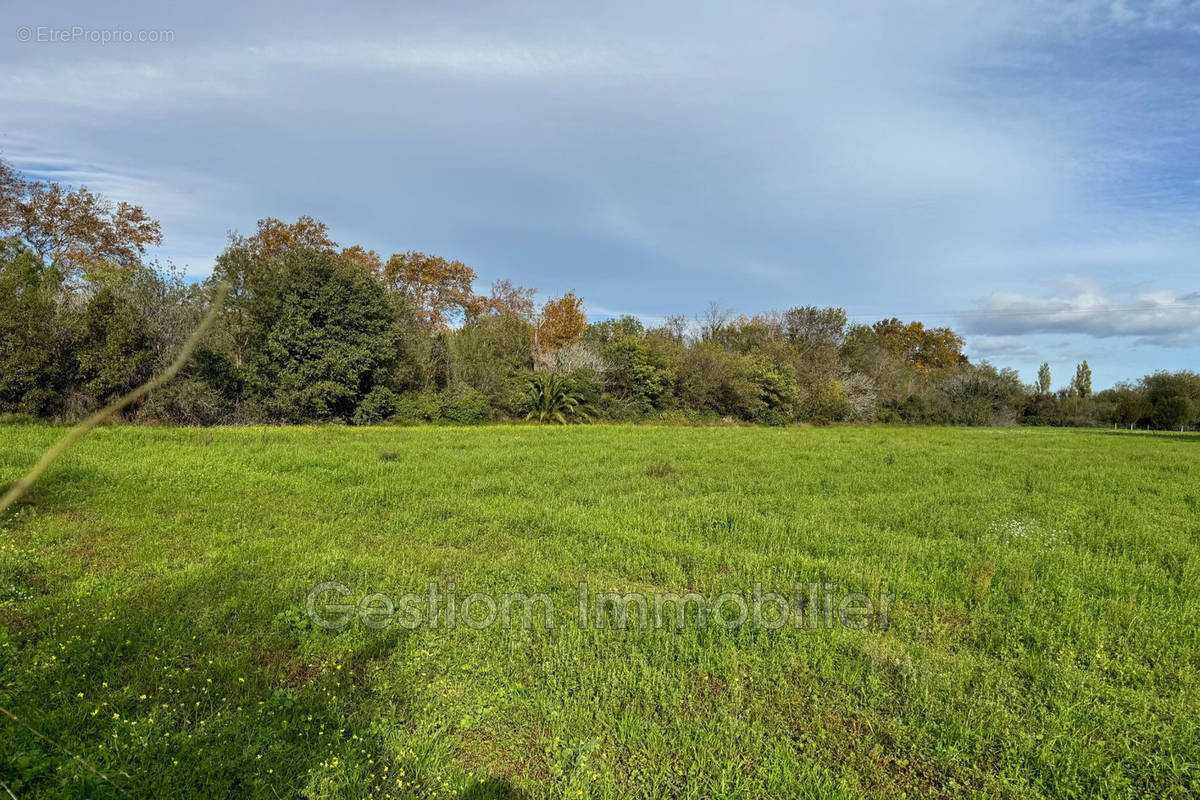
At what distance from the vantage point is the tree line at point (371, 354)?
18.3 metres

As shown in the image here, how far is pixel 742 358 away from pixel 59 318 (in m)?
31.5

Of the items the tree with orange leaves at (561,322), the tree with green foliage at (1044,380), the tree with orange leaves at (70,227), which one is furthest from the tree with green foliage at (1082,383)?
the tree with orange leaves at (70,227)

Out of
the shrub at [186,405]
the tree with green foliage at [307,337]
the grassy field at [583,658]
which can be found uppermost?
the tree with green foliage at [307,337]

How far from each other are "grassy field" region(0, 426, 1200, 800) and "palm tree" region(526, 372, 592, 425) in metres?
19.3

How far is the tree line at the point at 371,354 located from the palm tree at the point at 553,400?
10cm

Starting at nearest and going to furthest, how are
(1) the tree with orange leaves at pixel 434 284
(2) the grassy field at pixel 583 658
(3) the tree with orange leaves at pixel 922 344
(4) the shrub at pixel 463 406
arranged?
(2) the grassy field at pixel 583 658 → (4) the shrub at pixel 463 406 → (1) the tree with orange leaves at pixel 434 284 → (3) the tree with orange leaves at pixel 922 344

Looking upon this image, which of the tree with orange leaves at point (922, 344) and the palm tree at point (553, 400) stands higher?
the tree with orange leaves at point (922, 344)

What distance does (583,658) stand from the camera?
4262mm

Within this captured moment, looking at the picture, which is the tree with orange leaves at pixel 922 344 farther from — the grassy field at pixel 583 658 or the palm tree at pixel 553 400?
the grassy field at pixel 583 658

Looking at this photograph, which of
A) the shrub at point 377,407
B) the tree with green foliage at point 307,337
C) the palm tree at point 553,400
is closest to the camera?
the tree with green foliage at point 307,337

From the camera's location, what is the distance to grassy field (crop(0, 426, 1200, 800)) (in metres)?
3.16

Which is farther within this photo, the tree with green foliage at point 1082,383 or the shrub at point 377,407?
the tree with green foliage at point 1082,383

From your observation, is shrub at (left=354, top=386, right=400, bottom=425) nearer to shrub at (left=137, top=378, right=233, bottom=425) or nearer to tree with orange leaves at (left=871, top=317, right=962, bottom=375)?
shrub at (left=137, top=378, right=233, bottom=425)

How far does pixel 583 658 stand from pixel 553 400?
956 inches
